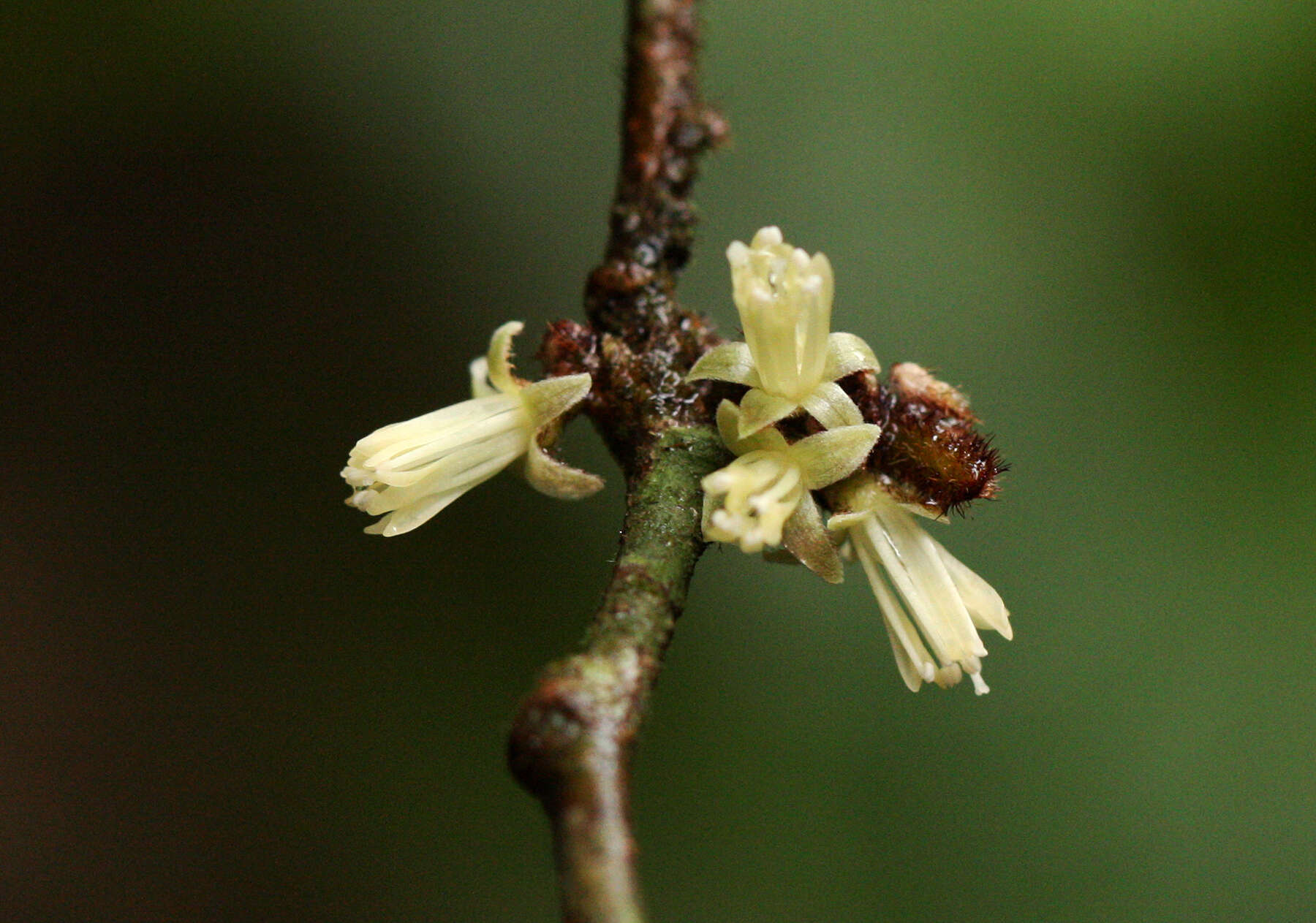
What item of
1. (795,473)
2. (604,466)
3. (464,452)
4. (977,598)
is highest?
(604,466)

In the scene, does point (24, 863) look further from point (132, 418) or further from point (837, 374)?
point (837, 374)

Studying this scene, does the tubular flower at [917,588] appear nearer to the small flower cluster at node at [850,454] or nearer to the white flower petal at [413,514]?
the small flower cluster at node at [850,454]

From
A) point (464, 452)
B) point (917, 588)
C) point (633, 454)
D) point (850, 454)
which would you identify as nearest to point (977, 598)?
point (917, 588)

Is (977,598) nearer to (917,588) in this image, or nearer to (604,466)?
(917,588)

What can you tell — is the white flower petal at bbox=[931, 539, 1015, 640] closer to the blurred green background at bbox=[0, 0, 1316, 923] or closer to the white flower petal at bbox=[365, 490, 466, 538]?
the white flower petal at bbox=[365, 490, 466, 538]

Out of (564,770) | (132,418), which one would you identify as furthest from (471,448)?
(132,418)

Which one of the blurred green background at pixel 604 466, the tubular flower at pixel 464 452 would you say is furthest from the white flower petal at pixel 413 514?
the blurred green background at pixel 604 466
